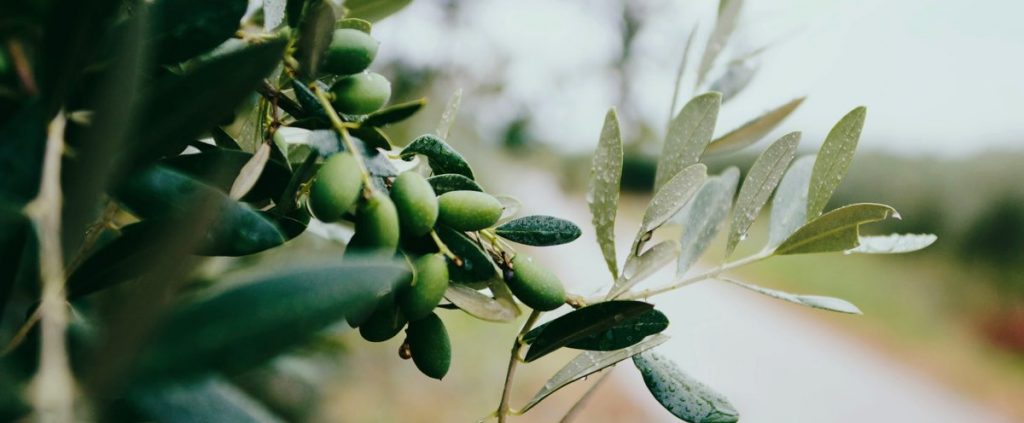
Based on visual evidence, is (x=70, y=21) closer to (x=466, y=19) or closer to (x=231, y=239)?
(x=231, y=239)

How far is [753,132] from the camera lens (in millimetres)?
597

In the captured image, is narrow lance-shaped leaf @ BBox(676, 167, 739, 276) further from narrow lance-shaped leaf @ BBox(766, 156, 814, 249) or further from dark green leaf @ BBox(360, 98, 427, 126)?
dark green leaf @ BBox(360, 98, 427, 126)

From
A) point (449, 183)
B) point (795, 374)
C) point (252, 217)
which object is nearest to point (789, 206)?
point (449, 183)

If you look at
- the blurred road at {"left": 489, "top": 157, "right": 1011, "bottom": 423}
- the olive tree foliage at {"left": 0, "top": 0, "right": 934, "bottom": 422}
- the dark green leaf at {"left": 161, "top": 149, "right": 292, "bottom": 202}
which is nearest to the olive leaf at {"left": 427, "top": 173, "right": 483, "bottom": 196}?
the olive tree foliage at {"left": 0, "top": 0, "right": 934, "bottom": 422}

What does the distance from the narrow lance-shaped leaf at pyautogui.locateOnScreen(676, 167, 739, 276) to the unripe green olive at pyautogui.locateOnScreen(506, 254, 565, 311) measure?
A: 4.6 inches

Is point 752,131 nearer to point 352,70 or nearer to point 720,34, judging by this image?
point 720,34

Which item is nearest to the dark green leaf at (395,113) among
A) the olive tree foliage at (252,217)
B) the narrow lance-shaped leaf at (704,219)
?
the olive tree foliage at (252,217)

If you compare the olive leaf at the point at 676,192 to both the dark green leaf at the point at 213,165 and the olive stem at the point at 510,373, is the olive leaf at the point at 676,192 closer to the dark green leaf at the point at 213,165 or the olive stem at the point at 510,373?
the olive stem at the point at 510,373

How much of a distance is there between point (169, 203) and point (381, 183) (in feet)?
0.37

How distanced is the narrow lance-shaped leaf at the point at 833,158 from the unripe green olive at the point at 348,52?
300mm

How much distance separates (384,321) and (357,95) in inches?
4.8

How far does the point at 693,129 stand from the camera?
0.46m

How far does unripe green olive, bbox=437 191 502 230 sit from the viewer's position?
0.37m

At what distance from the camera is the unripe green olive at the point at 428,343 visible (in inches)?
14.9
